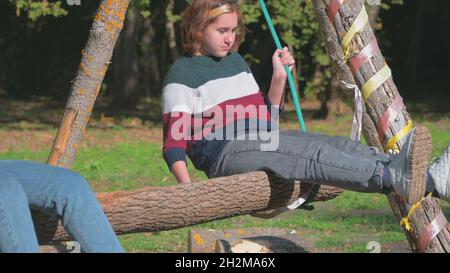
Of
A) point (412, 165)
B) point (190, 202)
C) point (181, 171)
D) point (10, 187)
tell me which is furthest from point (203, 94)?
point (10, 187)

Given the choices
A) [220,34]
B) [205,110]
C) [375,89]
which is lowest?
[205,110]

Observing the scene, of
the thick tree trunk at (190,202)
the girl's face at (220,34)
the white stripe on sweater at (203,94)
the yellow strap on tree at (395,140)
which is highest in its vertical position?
the girl's face at (220,34)

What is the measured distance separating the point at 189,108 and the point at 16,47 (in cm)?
1625

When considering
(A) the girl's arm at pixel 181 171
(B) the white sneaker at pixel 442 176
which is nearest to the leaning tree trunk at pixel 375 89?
(B) the white sneaker at pixel 442 176

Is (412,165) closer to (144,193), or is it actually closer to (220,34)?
(144,193)

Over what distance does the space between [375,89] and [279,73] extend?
1.63ft

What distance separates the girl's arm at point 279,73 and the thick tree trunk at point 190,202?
0.54m

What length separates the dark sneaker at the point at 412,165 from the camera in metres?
4.20

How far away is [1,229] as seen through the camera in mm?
3818

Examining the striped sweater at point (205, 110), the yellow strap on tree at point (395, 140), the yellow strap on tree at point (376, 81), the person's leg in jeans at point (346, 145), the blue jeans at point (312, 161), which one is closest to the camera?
the blue jeans at point (312, 161)

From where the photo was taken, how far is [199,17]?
16.4ft

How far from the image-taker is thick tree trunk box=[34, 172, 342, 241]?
4285 millimetres

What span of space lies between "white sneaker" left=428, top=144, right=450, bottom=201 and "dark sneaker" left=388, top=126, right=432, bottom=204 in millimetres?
106

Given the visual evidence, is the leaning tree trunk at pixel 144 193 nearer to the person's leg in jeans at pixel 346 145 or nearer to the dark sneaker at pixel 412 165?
the person's leg in jeans at pixel 346 145
